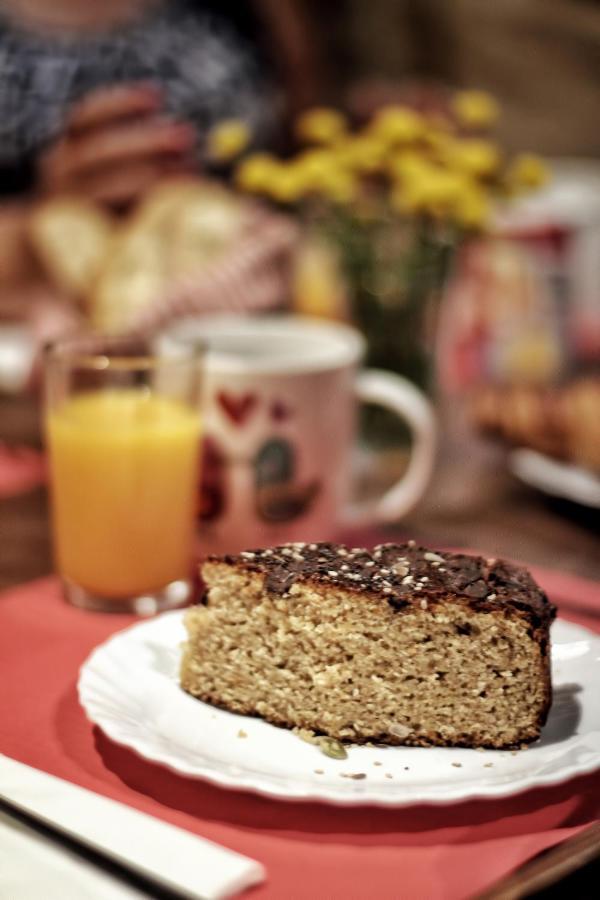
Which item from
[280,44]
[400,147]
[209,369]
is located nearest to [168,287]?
[400,147]

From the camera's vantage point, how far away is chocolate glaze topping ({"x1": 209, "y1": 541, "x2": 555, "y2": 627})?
66 cm

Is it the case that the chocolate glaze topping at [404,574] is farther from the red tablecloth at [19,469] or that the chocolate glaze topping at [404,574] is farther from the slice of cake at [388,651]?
the red tablecloth at [19,469]

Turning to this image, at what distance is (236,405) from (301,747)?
396 millimetres

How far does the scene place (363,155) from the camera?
1.24 meters

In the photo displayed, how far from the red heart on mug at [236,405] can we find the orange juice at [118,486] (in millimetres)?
57

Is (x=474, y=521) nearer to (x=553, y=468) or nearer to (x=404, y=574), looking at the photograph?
(x=553, y=468)

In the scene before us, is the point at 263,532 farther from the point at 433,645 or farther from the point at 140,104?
the point at 140,104

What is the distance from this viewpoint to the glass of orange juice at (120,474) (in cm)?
91

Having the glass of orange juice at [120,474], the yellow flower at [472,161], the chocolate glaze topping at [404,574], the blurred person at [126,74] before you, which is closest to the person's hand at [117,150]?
the blurred person at [126,74]

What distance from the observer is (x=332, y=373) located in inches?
39.6

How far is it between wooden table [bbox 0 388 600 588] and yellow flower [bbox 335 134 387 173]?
1.04 ft

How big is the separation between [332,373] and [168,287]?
1.94 feet

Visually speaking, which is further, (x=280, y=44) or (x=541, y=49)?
A: (x=280, y=44)

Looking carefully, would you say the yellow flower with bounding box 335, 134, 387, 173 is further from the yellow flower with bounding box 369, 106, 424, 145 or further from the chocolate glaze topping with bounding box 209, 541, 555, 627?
the chocolate glaze topping with bounding box 209, 541, 555, 627
